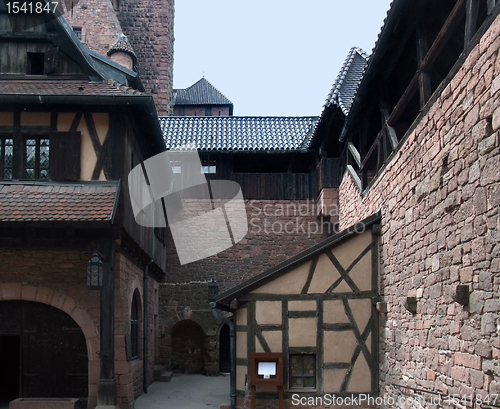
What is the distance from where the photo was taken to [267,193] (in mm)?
17500

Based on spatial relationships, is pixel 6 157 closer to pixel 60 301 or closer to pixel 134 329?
pixel 60 301

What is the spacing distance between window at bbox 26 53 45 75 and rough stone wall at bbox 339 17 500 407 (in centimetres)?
673

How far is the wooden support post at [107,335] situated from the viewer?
9.36 meters

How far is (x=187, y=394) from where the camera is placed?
41.9 feet

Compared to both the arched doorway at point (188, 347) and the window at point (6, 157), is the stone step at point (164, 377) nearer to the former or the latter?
the arched doorway at point (188, 347)

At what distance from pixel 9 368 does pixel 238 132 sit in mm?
9685

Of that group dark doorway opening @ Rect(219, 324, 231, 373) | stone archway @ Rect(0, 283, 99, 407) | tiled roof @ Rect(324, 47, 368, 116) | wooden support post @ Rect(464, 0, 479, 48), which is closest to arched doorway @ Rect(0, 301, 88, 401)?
stone archway @ Rect(0, 283, 99, 407)

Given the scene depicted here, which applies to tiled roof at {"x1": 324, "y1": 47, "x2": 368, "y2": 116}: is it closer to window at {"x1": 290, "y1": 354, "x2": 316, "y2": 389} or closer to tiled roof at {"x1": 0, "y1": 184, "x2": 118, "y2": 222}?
window at {"x1": 290, "y1": 354, "x2": 316, "y2": 389}

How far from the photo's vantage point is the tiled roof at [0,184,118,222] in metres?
9.30

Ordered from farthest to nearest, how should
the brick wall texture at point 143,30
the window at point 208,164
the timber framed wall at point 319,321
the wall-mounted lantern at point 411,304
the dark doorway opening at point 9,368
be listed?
the brick wall texture at point 143,30, the window at point 208,164, the dark doorway opening at point 9,368, the timber framed wall at point 319,321, the wall-mounted lantern at point 411,304

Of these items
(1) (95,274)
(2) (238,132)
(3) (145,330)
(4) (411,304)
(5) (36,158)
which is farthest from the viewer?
(2) (238,132)

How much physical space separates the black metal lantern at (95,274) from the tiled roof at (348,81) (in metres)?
6.20
